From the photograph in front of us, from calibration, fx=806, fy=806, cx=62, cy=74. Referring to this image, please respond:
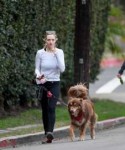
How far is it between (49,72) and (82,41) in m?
4.98

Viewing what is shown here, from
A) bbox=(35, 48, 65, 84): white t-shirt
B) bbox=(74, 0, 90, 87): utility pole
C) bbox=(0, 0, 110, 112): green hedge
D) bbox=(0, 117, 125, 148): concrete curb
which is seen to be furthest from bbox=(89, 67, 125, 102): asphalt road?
bbox=(35, 48, 65, 84): white t-shirt

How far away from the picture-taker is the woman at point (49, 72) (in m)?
13.8

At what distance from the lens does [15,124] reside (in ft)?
54.1

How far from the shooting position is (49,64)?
13812 millimetres

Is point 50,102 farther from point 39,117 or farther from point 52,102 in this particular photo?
point 39,117

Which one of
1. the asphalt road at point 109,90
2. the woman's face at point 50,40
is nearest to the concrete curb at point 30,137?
the woman's face at point 50,40

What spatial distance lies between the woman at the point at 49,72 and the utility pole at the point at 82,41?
4698mm

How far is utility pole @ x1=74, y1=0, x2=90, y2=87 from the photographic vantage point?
18.5 metres

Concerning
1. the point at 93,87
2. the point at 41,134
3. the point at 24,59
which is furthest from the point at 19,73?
the point at 93,87

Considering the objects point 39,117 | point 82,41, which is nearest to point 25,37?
point 82,41

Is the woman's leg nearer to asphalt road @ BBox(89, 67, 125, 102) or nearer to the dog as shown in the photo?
the dog

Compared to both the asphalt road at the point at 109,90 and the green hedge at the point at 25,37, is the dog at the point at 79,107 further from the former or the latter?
the asphalt road at the point at 109,90

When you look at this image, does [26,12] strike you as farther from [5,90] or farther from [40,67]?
[40,67]

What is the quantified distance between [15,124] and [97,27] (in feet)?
24.5
